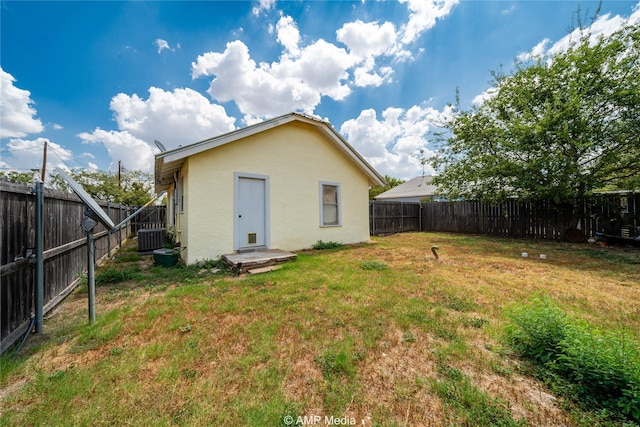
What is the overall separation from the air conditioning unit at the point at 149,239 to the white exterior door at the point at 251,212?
3503 millimetres

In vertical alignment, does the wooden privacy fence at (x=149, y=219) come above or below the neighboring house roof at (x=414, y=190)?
below

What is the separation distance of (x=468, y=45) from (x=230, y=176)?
362 inches

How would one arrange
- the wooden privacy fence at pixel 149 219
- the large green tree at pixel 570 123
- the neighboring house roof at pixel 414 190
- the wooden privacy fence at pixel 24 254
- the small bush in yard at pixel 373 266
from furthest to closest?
the neighboring house roof at pixel 414 190
the wooden privacy fence at pixel 149 219
the large green tree at pixel 570 123
the small bush in yard at pixel 373 266
the wooden privacy fence at pixel 24 254

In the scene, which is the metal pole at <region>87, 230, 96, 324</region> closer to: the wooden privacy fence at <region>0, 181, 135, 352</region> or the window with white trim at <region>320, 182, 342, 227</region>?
the wooden privacy fence at <region>0, 181, 135, 352</region>

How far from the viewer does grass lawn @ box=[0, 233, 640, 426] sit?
1518mm

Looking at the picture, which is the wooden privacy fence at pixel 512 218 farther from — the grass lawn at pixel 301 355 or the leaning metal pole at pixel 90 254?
the leaning metal pole at pixel 90 254

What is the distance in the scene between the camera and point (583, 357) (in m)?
1.64

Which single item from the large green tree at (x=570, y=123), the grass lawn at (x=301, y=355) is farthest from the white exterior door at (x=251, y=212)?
the large green tree at (x=570, y=123)

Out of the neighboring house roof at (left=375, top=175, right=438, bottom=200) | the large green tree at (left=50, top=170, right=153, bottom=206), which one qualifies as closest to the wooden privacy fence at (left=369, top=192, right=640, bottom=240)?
the neighboring house roof at (left=375, top=175, right=438, bottom=200)

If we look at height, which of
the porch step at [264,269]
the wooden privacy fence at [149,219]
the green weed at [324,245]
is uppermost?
the wooden privacy fence at [149,219]

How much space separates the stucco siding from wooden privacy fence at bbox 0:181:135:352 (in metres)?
2.09

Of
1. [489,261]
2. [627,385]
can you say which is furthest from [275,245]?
[627,385]

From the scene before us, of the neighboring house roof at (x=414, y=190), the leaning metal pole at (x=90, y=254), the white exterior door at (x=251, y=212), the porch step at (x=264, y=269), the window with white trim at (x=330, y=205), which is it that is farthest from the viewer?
the neighboring house roof at (x=414, y=190)

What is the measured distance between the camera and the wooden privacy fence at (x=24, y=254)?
2211 millimetres
